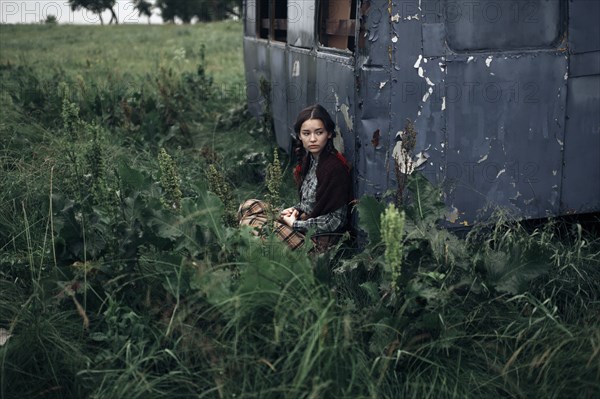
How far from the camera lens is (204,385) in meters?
2.40

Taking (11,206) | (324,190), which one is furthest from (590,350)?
(11,206)

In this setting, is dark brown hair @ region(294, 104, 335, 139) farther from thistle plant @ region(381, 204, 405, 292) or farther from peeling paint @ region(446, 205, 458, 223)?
thistle plant @ region(381, 204, 405, 292)

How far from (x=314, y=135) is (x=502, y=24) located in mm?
1161

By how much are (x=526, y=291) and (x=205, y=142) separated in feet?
15.7

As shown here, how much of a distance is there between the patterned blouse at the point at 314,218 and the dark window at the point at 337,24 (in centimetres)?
77

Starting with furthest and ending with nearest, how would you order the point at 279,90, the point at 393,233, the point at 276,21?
the point at 276,21
the point at 279,90
the point at 393,233

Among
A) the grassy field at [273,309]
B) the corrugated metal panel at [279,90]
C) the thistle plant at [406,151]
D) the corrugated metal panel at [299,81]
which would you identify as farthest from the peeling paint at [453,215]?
the corrugated metal panel at [279,90]

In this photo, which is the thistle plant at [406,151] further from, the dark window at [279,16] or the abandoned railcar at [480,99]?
the dark window at [279,16]

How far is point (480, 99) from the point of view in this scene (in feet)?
11.6

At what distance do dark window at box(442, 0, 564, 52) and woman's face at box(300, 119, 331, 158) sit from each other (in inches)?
33.1

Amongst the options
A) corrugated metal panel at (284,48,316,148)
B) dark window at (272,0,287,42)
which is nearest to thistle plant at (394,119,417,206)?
corrugated metal panel at (284,48,316,148)

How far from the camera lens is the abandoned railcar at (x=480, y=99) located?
3391mm

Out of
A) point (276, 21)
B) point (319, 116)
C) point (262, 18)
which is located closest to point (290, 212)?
point (319, 116)

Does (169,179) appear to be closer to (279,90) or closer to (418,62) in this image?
(418,62)
